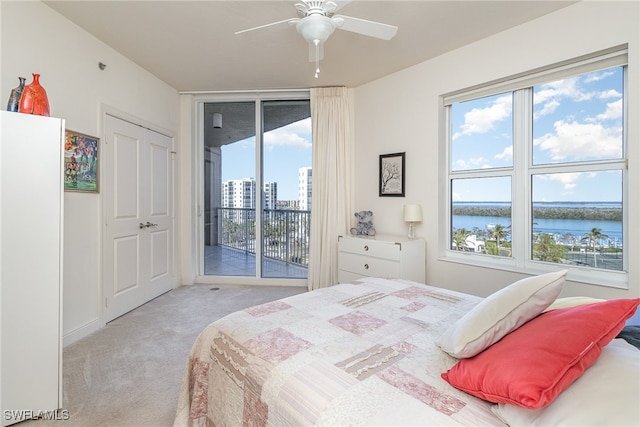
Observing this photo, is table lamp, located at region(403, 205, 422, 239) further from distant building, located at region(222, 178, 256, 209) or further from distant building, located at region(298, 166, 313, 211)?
distant building, located at region(222, 178, 256, 209)

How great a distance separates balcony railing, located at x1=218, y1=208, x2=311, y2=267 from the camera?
4254mm

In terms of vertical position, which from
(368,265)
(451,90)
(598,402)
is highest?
(451,90)

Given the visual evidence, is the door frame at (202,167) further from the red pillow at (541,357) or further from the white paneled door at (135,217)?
the red pillow at (541,357)

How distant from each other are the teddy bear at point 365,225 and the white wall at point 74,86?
102 inches

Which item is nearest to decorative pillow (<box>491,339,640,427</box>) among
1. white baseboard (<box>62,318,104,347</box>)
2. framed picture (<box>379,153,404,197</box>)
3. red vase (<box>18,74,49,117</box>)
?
red vase (<box>18,74,49,117</box>)

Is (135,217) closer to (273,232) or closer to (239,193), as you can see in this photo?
(239,193)

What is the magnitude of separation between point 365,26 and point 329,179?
203 cm

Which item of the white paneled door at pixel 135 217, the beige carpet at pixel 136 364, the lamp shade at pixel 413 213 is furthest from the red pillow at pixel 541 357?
the white paneled door at pixel 135 217

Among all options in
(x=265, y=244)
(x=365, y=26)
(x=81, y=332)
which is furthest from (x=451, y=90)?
(x=81, y=332)

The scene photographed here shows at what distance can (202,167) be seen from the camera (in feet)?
14.1

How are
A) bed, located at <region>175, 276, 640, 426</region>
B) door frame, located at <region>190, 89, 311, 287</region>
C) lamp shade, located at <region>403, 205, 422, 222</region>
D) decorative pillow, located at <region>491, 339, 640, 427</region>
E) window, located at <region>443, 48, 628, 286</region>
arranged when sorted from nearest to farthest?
decorative pillow, located at <region>491, 339, 640, 427</region> < bed, located at <region>175, 276, 640, 426</region> < window, located at <region>443, 48, 628, 286</region> < lamp shade, located at <region>403, 205, 422, 222</region> < door frame, located at <region>190, 89, 311, 287</region>

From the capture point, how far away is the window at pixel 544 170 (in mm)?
2217

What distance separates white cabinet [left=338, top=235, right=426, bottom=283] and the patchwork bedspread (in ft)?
3.78

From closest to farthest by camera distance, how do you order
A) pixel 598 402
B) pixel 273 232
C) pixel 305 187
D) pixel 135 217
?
pixel 598 402 → pixel 135 217 → pixel 305 187 → pixel 273 232
